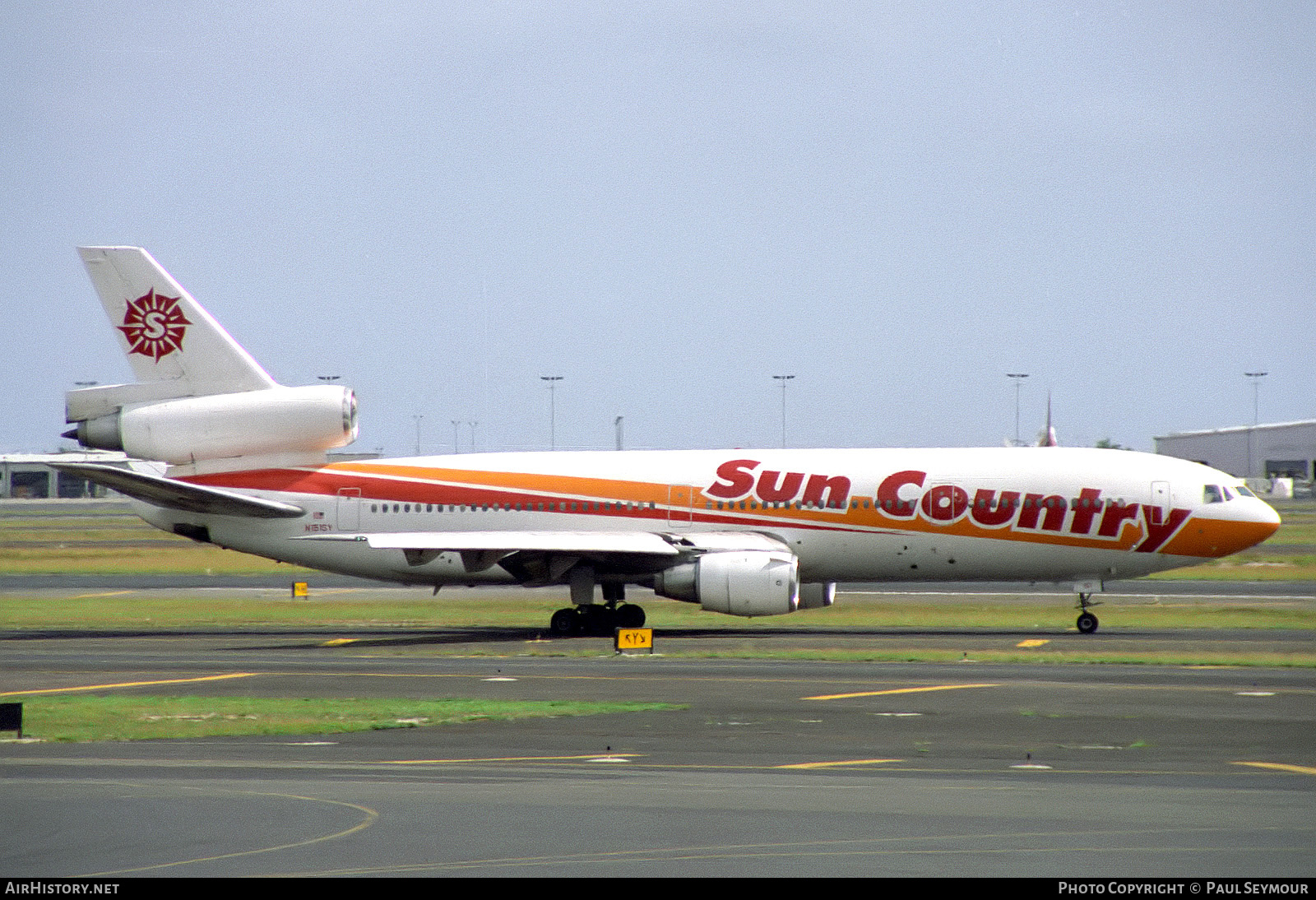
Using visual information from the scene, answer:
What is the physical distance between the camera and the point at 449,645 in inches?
1384

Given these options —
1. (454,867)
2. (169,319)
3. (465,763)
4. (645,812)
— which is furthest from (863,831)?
(169,319)

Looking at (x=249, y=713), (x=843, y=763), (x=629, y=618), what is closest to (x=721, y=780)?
(x=843, y=763)

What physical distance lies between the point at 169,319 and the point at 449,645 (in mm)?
12039

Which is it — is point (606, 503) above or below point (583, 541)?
above

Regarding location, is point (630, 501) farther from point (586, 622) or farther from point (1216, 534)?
point (1216, 534)

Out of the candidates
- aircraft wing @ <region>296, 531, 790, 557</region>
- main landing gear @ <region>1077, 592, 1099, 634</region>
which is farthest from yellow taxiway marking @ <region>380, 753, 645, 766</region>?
main landing gear @ <region>1077, 592, 1099, 634</region>

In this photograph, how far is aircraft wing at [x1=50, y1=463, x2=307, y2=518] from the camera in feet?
117

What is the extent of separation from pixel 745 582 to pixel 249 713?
15292mm

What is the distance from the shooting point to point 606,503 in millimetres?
38500

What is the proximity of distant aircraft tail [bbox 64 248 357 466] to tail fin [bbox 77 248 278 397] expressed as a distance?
0.02 meters

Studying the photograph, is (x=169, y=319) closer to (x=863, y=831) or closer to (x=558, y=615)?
(x=558, y=615)

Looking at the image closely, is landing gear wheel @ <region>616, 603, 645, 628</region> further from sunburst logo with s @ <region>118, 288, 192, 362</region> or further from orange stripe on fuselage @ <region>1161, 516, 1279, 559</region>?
sunburst logo with s @ <region>118, 288, 192, 362</region>

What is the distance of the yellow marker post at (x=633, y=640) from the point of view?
32406 mm

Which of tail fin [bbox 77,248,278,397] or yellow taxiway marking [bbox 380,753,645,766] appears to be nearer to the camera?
yellow taxiway marking [bbox 380,753,645,766]
